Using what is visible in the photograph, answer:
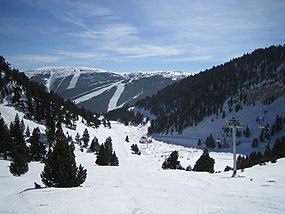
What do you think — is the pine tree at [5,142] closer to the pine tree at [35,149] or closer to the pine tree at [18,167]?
the pine tree at [35,149]

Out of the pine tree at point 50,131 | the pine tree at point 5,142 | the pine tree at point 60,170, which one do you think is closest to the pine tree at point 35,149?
the pine tree at point 5,142

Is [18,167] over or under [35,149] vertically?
over

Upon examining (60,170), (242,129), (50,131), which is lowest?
(50,131)

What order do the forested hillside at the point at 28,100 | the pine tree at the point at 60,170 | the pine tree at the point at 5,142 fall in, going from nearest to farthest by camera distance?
the pine tree at the point at 60,170 → the pine tree at the point at 5,142 → the forested hillside at the point at 28,100

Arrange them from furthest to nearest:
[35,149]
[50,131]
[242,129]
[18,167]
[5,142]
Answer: [242,129] < [50,131] < [35,149] < [5,142] < [18,167]

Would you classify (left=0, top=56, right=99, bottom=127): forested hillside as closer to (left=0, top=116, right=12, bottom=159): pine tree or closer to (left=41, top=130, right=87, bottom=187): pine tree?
(left=0, top=116, right=12, bottom=159): pine tree

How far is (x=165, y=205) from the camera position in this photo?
14.2 m

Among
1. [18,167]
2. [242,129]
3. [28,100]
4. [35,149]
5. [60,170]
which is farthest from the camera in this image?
[242,129]

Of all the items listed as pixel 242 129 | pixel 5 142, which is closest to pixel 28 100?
pixel 5 142

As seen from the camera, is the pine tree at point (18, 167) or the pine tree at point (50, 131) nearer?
the pine tree at point (18, 167)

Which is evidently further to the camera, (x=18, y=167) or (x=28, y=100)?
(x=28, y=100)

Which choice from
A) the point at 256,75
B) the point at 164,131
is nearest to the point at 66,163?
the point at 164,131

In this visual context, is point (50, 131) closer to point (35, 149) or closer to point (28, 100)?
point (35, 149)

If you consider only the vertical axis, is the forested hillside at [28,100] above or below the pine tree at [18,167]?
above
